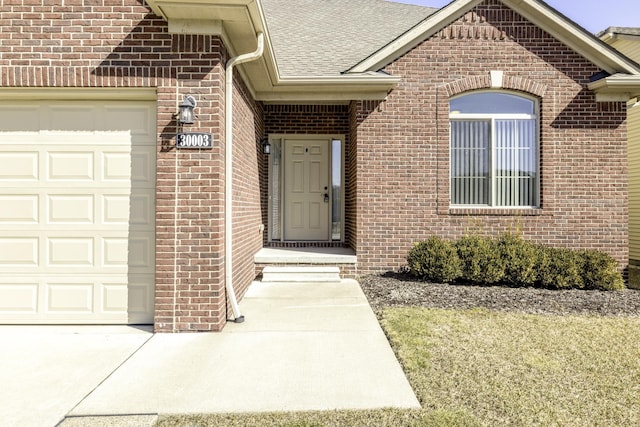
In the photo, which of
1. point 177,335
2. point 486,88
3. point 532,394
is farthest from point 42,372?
point 486,88

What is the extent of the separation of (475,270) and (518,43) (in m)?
4.34

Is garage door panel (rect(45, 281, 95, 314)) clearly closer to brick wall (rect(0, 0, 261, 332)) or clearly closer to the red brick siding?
brick wall (rect(0, 0, 261, 332))

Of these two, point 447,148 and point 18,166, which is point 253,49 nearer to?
point 18,166

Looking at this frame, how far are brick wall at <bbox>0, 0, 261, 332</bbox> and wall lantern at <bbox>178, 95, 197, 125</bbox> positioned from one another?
0.09 meters

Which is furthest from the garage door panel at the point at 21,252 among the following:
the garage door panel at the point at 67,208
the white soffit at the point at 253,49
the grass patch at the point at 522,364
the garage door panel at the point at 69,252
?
the grass patch at the point at 522,364

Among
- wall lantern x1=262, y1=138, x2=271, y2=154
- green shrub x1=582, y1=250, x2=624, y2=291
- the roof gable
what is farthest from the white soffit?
green shrub x1=582, y1=250, x2=624, y2=291

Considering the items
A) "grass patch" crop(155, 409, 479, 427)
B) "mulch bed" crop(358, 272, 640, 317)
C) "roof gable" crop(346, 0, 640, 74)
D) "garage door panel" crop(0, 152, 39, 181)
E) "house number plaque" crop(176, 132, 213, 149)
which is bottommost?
"grass patch" crop(155, 409, 479, 427)

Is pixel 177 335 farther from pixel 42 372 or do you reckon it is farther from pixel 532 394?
pixel 532 394

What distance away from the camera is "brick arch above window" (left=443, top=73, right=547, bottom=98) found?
684cm

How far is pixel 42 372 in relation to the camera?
3111 mm

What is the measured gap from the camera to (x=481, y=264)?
620 cm

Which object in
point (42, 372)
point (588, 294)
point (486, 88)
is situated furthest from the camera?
point (486, 88)

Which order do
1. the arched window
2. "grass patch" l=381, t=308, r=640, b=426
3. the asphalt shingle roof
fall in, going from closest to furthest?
"grass patch" l=381, t=308, r=640, b=426
the arched window
the asphalt shingle roof

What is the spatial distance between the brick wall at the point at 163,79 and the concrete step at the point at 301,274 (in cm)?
236
